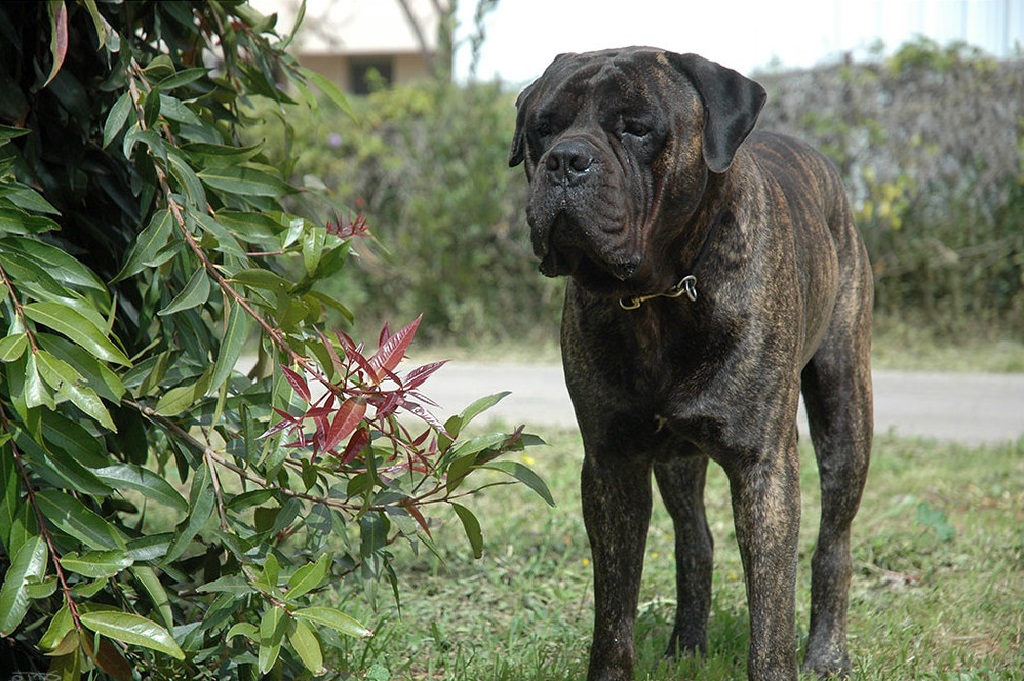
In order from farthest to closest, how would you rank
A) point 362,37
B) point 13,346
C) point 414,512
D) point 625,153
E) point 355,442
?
point 362,37 < point 625,153 < point 414,512 < point 355,442 < point 13,346

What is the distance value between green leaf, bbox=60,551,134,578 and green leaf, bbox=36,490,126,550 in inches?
1.4

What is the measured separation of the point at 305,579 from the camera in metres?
2.38

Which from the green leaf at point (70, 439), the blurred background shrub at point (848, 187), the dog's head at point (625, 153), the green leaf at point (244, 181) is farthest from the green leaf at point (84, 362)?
the blurred background shrub at point (848, 187)

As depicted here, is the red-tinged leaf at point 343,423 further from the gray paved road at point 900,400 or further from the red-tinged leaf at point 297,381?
the gray paved road at point 900,400

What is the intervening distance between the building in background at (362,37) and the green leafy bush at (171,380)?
15791 millimetres

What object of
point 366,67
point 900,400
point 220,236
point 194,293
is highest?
point 366,67

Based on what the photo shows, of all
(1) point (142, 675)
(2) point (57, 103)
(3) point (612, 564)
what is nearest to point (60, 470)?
(1) point (142, 675)

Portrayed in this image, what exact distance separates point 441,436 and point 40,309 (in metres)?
0.85

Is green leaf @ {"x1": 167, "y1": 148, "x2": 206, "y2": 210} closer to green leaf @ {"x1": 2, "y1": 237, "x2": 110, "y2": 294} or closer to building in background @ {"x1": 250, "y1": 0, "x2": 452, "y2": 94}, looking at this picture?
green leaf @ {"x1": 2, "y1": 237, "x2": 110, "y2": 294}

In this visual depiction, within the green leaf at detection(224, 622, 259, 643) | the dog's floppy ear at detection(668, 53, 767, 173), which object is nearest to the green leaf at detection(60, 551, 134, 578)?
the green leaf at detection(224, 622, 259, 643)

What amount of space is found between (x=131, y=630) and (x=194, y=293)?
2.32 ft

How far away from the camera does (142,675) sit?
9.36 feet

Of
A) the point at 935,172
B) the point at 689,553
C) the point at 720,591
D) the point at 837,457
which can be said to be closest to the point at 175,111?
the point at 689,553

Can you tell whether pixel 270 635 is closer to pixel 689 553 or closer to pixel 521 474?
pixel 521 474
